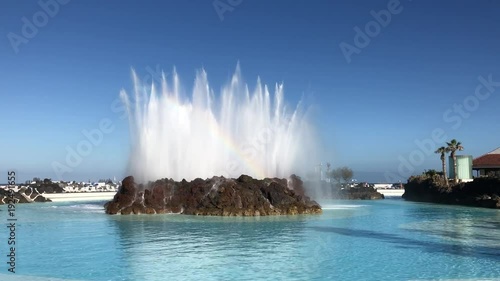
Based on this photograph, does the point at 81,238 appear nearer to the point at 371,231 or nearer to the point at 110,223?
the point at 110,223

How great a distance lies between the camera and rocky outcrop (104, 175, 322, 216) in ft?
167

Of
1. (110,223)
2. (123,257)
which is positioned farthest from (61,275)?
(110,223)

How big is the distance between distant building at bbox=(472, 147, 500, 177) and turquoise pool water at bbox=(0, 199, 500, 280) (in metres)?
53.9

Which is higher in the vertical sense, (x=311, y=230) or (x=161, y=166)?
(x=161, y=166)

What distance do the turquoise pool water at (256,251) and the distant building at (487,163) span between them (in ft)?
177

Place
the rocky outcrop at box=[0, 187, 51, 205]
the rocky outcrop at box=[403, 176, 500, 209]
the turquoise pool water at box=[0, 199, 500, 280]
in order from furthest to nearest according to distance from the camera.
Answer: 1. the rocky outcrop at box=[0, 187, 51, 205]
2. the rocky outcrop at box=[403, 176, 500, 209]
3. the turquoise pool water at box=[0, 199, 500, 280]

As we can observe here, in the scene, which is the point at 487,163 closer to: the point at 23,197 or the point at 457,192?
the point at 457,192

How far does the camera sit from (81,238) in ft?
101

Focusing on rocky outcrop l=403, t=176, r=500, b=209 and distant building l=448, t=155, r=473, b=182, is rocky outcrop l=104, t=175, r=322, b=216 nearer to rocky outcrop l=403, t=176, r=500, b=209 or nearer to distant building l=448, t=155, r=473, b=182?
rocky outcrop l=403, t=176, r=500, b=209

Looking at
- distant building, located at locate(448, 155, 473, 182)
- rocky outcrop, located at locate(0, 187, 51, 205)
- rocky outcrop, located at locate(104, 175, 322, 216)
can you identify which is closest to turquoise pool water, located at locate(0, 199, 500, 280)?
rocky outcrop, located at locate(104, 175, 322, 216)

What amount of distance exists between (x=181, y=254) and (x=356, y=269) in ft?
30.2

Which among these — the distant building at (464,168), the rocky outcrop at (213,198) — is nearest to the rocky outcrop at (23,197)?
the rocky outcrop at (213,198)

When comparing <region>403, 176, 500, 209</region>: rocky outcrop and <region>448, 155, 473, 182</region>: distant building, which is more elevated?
<region>448, 155, 473, 182</region>: distant building

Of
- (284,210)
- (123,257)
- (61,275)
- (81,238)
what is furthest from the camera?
(284,210)
